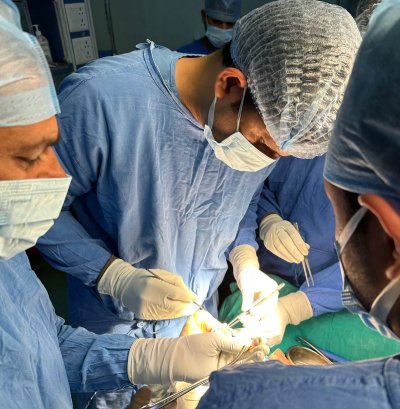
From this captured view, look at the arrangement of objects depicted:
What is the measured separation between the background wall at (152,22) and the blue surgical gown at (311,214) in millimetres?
3258

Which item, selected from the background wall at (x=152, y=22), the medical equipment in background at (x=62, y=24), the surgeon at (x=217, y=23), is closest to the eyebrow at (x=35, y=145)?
A: the medical equipment in background at (x=62, y=24)

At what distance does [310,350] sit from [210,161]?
1089 mm

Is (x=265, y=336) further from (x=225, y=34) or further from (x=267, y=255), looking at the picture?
A: (x=225, y=34)

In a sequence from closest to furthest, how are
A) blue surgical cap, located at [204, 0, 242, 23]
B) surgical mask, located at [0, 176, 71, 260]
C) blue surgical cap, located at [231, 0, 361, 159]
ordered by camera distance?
surgical mask, located at [0, 176, 71, 260], blue surgical cap, located at [231, 0, 361, 159], blue surgical cap, located at [204, 0, 242, 23]

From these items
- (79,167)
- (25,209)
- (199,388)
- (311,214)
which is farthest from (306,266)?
(25,209)

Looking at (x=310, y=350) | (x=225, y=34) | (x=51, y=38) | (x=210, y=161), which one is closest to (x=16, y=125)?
(x=210, y=161)

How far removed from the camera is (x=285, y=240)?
6.57 ft

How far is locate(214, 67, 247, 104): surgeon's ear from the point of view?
4.38ft

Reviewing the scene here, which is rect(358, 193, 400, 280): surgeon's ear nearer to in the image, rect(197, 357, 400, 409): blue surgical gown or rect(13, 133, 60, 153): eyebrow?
rect(197, 357, 400, 409): blue surgical gown

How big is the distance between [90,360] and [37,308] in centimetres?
34

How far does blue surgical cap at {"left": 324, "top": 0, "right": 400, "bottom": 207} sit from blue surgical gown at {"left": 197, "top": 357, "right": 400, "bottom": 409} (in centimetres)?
30

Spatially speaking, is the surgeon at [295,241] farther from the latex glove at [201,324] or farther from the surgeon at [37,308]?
the surgeon at [37,308]

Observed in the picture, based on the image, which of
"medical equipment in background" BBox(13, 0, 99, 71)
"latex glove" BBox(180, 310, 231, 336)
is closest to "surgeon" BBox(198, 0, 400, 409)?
"latex glove" BBox(180, 310, 231, 336)

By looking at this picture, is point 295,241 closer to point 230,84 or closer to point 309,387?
point 230,84
